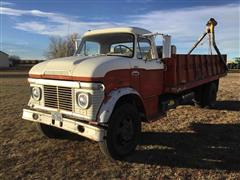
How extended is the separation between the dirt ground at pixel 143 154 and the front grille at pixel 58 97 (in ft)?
3.20

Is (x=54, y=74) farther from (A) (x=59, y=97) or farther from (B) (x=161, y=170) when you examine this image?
(B) (x=161, y=170)

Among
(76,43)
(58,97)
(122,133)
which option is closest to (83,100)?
(58,97)

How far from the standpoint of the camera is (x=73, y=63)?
6.19 meters

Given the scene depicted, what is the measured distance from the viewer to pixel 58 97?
20.9 feet

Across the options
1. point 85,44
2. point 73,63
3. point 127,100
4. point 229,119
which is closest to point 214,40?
point 229,119

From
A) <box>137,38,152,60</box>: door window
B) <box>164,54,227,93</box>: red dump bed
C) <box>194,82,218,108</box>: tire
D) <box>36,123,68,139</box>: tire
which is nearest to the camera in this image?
<box>137,38,152,60</box>: door window

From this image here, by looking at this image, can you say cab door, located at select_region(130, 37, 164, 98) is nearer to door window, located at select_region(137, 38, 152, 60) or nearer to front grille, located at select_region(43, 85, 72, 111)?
door window, located at select_region(137, 38, 152, 60)

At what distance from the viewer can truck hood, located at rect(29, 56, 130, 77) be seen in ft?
19.1

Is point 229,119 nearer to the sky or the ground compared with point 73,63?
nearer to the ground

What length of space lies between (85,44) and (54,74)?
1973 mm

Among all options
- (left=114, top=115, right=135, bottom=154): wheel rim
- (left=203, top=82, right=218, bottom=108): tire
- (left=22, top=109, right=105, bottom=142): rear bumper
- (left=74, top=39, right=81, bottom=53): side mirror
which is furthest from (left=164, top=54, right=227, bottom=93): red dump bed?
(left=22, top=109, right=105, bottom=142): rear bumper

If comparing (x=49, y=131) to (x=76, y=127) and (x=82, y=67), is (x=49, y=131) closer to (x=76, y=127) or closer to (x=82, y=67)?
(x=76, y=127)

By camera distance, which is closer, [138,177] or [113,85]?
[138,177]

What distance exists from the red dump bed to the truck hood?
187 cm
